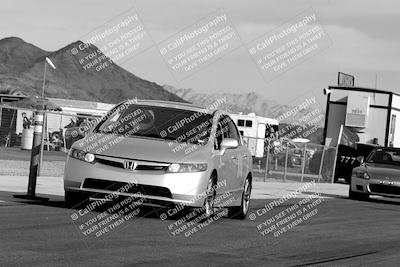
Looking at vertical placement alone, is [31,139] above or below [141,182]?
below

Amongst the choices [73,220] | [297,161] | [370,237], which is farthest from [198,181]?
[297,161]

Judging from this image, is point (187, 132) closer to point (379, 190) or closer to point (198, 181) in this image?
point (198, 181)

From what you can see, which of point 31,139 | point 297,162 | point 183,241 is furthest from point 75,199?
Answer: point 297,162

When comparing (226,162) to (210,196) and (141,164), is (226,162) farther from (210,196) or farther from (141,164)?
(141,164)

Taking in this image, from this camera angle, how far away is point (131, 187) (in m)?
11.5

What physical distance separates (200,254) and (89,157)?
314 cm

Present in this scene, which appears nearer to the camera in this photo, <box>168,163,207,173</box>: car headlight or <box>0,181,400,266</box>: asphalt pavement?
<box>0,181,400,266</box>: asphalt pavement

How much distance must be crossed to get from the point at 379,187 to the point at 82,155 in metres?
12.7

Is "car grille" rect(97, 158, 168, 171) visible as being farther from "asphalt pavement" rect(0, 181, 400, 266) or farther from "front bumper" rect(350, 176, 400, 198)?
"front bumper" rect(350, 176, 400, 198)

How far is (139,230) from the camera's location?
10.6 metres

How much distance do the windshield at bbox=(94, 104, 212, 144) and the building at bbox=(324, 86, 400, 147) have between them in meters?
38.0

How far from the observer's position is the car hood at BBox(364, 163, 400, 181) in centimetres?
2280

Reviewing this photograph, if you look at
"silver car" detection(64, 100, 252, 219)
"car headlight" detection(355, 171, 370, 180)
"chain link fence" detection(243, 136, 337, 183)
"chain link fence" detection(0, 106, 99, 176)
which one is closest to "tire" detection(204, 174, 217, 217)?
"silver car" detection(64, 100, 252, 219)

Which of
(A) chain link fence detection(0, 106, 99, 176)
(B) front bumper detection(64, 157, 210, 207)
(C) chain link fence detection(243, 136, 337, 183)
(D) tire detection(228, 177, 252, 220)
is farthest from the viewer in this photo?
(C) chain link fence detection(243, 136, 337, 183)
